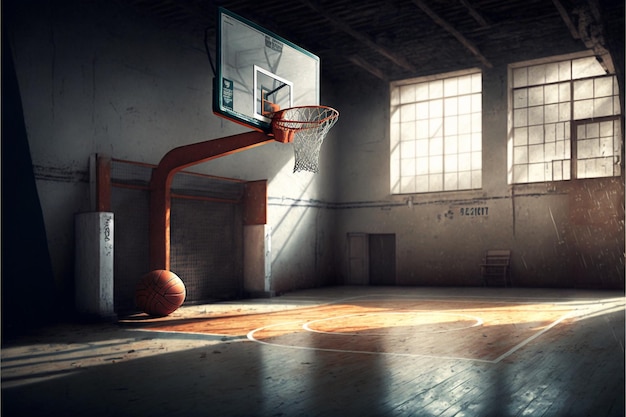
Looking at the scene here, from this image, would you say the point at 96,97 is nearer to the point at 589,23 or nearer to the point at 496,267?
the point at 589,23

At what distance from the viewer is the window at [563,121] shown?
13.2 meters

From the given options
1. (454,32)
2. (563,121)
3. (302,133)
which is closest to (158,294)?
(302,133)

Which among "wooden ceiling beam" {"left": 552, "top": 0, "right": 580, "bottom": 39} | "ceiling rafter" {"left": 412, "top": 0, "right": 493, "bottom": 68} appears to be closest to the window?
"ceiling rafter" {"left": 412, "top": 0, "right": 493, "bottom": 68}

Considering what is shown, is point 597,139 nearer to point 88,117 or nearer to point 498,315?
point 498,315

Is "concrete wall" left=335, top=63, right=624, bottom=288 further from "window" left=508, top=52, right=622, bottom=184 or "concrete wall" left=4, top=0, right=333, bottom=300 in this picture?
"concrete wall" left=4, top=0, right=333, bottom=300

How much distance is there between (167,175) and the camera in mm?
9906

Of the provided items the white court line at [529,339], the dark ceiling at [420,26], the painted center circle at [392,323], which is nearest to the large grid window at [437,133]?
the dark ceiling at [420,26]

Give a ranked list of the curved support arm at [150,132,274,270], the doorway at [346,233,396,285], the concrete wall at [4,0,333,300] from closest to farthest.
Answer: the concrete wall at [4,0,333,300]
the curved support arm at [150,132,274,270]
the doorway at [346,233,396,285]

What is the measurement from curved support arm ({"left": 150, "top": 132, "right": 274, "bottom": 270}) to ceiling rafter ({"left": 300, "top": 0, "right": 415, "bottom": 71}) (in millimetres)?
3219

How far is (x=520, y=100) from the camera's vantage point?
1432 cm

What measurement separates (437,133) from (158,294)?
9.03m

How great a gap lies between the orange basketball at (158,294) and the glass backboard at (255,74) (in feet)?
8.83

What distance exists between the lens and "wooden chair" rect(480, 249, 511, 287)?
1392cm

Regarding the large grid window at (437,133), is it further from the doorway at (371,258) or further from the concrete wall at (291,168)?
the doorway at (371,258)
